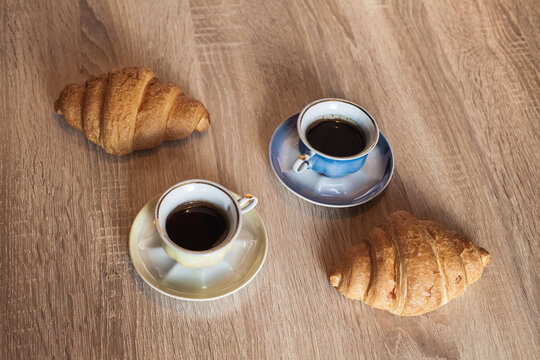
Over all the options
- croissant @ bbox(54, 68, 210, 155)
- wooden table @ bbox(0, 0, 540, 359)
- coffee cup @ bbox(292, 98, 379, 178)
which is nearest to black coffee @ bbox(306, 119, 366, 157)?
coffee cup @ bbox(292, 98, 379, 178)

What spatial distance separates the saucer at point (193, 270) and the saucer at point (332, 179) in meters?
0.13

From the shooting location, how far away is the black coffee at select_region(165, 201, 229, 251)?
835mm

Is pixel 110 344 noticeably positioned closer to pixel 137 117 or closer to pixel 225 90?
pixel 137 117

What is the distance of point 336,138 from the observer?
1000 millimetres

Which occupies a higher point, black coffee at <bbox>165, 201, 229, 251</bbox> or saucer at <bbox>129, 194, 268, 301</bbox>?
black coffee at <bbox>165, 201, 229, 251</bbox>

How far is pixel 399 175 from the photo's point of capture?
3.50 feet

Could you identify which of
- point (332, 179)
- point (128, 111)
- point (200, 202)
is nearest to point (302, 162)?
point (332, 179)

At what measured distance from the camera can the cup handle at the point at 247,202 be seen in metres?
0.87

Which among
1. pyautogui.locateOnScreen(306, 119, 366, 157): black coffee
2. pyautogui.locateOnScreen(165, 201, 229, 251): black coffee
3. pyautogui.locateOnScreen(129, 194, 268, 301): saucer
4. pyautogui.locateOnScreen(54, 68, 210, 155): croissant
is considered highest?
pyautogui.locateOnScreen(54, 68, 210, 155): croissant

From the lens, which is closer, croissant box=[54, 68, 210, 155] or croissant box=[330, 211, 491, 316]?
croissant box=[330, 211, 491, 316]

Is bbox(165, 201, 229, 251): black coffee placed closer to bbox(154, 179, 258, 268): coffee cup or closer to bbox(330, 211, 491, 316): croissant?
bbox(154, 179, 258, 268): coffee cup

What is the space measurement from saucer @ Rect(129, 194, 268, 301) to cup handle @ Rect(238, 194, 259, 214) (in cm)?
5

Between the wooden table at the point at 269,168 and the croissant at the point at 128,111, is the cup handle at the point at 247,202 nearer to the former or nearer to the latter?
the wooden table at the point at 269,168

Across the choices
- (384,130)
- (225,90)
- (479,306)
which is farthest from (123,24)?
(479,306)
